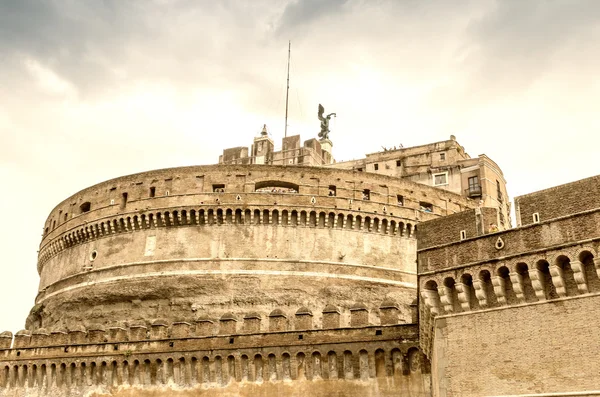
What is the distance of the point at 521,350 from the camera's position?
1145 centimetres

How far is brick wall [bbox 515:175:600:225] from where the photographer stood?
11.4 metres

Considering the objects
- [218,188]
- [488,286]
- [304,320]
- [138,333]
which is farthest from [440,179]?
[488,286]

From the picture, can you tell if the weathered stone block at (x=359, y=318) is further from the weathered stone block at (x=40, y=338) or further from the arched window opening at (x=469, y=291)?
the weathered stone block at (x=40, y=338)

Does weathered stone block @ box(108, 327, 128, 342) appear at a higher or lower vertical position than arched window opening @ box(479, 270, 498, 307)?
higher

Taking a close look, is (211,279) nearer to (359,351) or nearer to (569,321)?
(359,351)

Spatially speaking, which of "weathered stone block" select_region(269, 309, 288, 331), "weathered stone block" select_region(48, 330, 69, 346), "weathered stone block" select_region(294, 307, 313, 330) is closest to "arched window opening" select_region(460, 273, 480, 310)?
"weathered stone block" select_region(294, 307, 313, 330)

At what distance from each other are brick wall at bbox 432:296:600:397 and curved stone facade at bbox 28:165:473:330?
1417 cm

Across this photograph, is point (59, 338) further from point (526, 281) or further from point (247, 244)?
point (526, 281)

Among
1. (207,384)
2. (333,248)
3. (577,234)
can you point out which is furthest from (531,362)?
(333,248)

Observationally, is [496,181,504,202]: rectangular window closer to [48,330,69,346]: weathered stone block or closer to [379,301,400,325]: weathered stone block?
[379,301,400,325]: weathered stone block

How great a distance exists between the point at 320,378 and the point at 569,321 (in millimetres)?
8699

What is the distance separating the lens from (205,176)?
95.3ft

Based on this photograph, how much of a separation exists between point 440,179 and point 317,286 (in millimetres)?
11562

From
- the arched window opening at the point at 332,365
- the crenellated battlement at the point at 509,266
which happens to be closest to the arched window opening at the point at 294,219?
the arched window opening at the point at 332,365
